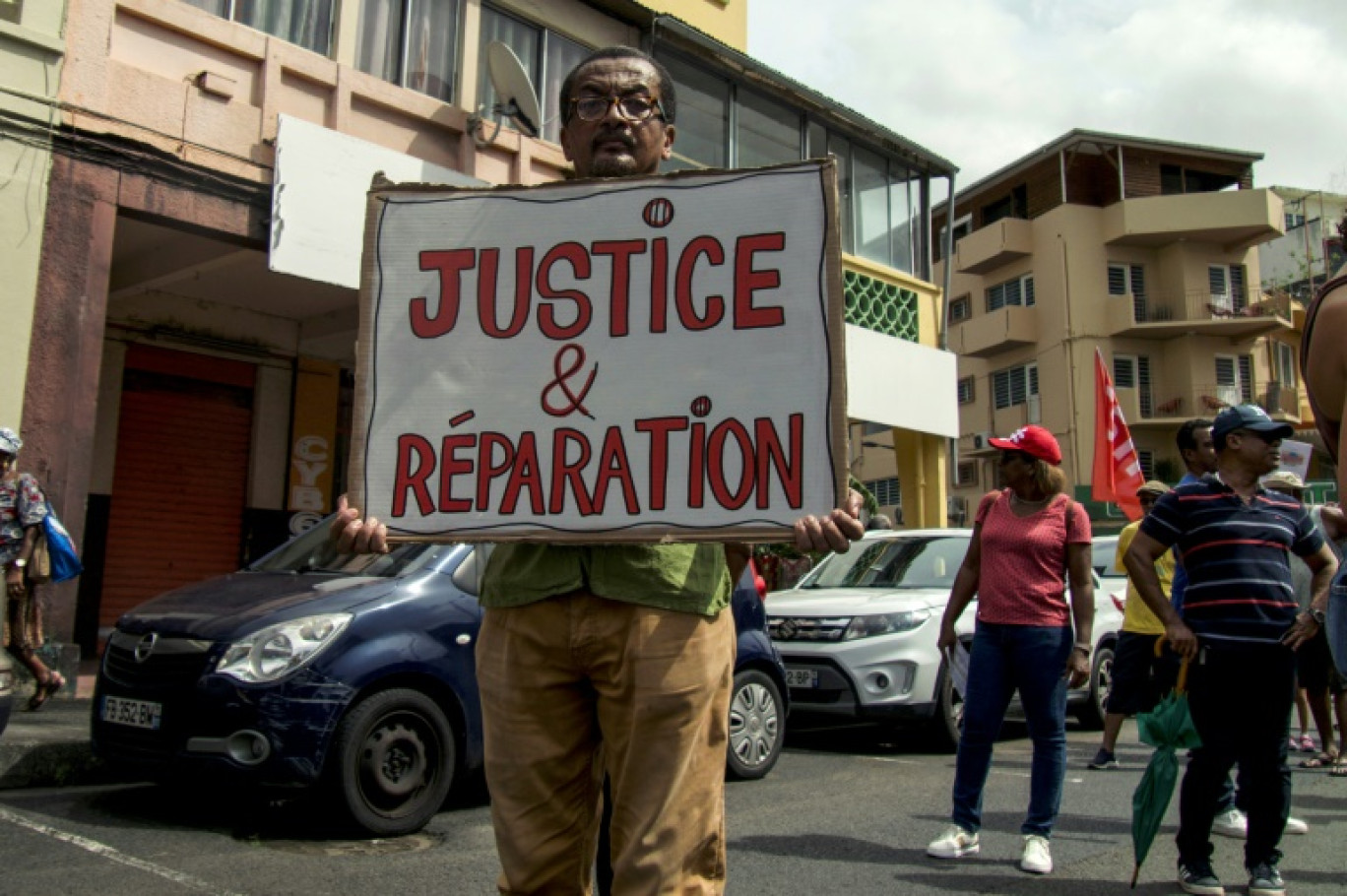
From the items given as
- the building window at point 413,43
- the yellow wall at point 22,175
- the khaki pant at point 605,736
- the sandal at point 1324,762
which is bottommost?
the sandal at point 1324,762

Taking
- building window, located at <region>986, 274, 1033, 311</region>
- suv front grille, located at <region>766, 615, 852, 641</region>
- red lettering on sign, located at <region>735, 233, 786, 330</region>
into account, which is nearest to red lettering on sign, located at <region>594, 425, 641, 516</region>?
red lettering on sign, located at <region>735, 233, 786, 330</region>

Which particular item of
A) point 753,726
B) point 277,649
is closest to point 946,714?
point 753,726

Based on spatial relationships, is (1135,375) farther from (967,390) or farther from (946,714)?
(946,714)

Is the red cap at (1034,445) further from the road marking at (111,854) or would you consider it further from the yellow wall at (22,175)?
the yellow wall at (22,175)

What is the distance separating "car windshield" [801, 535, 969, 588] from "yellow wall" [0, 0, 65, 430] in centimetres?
623

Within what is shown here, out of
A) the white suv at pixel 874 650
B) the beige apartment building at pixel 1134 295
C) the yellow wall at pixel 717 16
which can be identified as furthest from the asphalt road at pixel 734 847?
the beige apartment building at pixel 1134 295

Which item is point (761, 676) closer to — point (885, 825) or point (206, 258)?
point (885, 825)

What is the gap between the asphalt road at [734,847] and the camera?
177 inches

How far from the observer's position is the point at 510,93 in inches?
461

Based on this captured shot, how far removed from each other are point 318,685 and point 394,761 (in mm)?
560

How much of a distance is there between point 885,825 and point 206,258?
778cm

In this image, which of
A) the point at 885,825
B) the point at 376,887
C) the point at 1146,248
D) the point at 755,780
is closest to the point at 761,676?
the point at 755,780

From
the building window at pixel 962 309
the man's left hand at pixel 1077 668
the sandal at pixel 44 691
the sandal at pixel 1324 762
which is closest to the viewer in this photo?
the man's left hand at pixel 1077 668

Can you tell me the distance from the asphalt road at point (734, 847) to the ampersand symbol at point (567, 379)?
264cm
